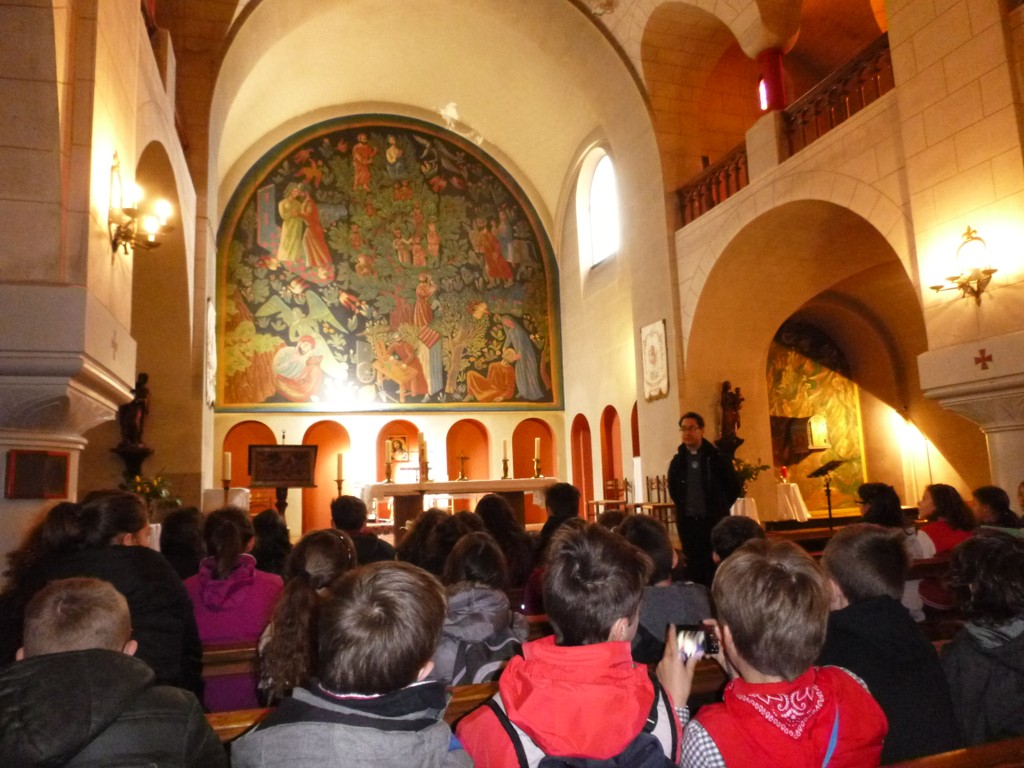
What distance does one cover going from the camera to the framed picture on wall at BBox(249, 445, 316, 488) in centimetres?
877

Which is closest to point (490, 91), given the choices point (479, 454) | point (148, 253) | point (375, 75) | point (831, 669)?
point (375, 75)

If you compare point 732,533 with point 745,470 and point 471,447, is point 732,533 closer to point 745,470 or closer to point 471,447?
point 745,470

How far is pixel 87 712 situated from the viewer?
1.36m

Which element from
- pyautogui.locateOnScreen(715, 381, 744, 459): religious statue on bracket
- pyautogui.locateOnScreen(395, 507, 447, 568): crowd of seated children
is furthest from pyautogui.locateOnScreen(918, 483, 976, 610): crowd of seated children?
pyautogui.locateOnScreen(715, 381, 744, 459): religious statue on bracket

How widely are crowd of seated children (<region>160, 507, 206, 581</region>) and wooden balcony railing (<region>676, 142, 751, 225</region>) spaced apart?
7.11 metres

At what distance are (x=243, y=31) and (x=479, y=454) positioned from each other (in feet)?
29.2

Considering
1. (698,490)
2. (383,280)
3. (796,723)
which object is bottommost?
(796,723)

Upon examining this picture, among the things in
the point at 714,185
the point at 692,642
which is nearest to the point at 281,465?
the point at 714,185

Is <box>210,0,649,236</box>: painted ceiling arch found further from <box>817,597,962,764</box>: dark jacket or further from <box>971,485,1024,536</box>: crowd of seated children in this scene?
<box>817,597,962,764</box>: dark jacket

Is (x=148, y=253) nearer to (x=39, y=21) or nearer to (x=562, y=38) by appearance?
(x=39, y=21)

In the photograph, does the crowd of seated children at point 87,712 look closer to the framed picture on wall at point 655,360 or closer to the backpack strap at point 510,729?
the backpack strap at point 510,729

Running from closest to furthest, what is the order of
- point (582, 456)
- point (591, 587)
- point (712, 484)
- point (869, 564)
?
1. point (591, 587)
2. point (869, 564)
3. point (712, 484)
4. point (582, 456)

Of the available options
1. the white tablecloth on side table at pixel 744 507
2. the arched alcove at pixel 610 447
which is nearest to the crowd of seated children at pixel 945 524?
the white tablecloth on side table at pixel 744 507

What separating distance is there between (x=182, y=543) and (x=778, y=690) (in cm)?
315
